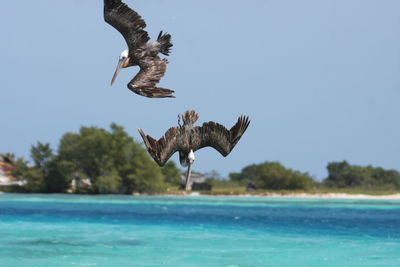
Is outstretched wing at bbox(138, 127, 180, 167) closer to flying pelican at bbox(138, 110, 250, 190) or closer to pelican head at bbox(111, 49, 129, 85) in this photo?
flying pelican at bbox(138, 110, 250, 190)

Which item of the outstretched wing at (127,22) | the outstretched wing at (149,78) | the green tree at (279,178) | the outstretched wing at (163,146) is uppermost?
the green tree at (279,178)

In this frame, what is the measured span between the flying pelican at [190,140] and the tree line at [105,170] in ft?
343

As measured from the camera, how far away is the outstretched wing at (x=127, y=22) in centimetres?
1306

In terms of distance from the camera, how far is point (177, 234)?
51188 mm

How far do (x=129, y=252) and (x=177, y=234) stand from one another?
37.3 feet

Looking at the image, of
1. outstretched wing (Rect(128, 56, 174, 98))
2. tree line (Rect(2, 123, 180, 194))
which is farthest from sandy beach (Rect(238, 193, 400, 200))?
outstretched wing (Rect(128, 56, 174, 98))

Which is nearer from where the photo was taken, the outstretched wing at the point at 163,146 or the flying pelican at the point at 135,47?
the outstretched wing at the point at 163,146

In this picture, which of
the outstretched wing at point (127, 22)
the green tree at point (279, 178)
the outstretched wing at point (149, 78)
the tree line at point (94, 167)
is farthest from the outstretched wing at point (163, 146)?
the green tree at point (279, 178)

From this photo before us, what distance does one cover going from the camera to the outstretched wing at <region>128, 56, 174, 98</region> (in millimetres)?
12633

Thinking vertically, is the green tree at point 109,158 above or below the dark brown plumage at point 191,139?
above

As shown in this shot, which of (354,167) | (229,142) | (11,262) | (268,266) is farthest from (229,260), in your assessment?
(354,167)

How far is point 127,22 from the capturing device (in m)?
13.1

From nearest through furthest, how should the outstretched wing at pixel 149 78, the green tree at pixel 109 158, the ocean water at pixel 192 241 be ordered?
the outstretched wing at pixel 149 78 → the ocean water at pixel 192 241 → the green tree at pixel 109 158

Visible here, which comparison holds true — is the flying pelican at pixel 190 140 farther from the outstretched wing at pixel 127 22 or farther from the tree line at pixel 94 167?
the tree line at pixel 94 167
